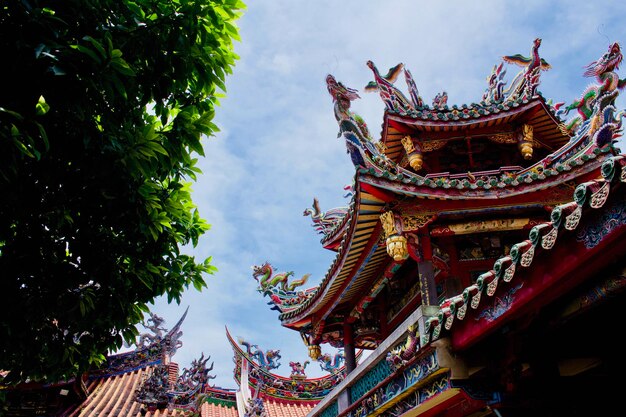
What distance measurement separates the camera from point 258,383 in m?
16.5

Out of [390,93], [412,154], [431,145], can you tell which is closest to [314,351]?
[412,154]

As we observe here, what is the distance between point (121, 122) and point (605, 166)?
4024 millimetres

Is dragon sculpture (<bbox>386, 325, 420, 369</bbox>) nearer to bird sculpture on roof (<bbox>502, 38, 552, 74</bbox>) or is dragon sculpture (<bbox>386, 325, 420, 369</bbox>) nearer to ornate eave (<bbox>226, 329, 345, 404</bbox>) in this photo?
bird sculpture on roof (<bbox>502, 38, 552, 74</bbox>)

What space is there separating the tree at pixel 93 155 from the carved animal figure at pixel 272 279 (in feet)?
26.5

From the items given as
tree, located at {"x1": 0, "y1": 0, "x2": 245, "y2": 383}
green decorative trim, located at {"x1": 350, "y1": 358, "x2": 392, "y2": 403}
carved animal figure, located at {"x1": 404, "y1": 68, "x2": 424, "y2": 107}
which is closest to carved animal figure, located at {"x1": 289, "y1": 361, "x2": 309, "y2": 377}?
green decorative trim, located at {"x1": 350, "y1": 358, "x2": 392, "y2": 403}

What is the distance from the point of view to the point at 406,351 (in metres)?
6.73

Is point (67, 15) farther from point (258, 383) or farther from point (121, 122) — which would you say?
point (258, 383)

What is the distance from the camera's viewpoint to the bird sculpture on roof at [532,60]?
1014 cm

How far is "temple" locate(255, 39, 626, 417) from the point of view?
4.23m

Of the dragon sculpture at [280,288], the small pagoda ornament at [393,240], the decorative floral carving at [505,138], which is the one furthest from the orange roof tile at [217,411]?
the decorative floral carving at [505,138]

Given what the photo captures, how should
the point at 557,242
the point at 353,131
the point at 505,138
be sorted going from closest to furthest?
the point at 557,242 < the point at 353,131 < the point at 505,138

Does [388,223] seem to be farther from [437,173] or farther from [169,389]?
[169,389]

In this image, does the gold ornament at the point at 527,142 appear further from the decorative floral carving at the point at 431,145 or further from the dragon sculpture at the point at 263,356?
the dragon sculpture at the point at 263,356

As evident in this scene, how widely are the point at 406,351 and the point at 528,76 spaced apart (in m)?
6.67
